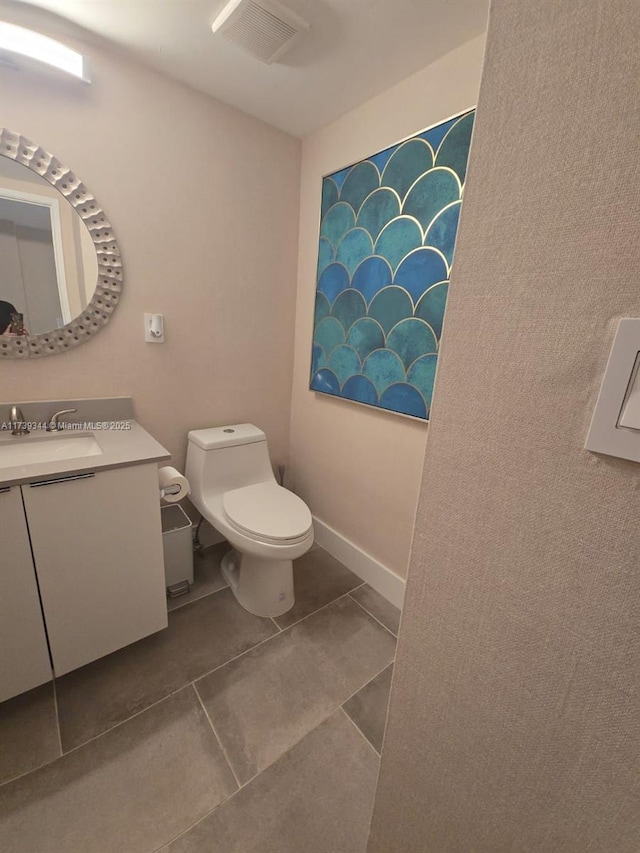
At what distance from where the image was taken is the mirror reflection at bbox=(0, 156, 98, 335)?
4.00 ft

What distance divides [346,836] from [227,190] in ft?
7.81

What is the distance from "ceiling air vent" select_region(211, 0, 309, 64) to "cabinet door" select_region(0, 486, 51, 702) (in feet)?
5.11

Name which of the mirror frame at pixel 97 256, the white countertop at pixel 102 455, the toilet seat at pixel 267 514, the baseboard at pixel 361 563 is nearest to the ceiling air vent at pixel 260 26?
the mirror frame at pixel 97 256

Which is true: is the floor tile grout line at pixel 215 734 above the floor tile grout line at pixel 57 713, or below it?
above

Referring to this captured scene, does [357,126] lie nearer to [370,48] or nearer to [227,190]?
[370,48]

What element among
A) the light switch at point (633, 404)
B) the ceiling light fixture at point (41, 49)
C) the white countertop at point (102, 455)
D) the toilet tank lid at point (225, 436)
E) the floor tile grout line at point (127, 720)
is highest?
the ceiling light fixture at point (41, 49)

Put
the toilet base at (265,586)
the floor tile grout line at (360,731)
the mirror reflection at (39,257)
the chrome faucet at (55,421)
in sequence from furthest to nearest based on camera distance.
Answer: the toilet base at (265,586) < the chrome faucet at (55,421) < the mirror reflection at (39,257) < the floor tile grout line at (360,731)

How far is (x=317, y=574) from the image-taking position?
6.18ft

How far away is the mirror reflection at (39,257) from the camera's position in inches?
48.0

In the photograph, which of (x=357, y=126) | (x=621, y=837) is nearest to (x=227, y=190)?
(x=357, y=126)

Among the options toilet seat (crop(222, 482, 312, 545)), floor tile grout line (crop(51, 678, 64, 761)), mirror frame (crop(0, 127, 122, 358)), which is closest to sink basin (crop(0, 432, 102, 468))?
mirror frame (crop(0, 127, 122, 358))

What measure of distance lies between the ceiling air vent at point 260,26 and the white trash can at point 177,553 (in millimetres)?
1813

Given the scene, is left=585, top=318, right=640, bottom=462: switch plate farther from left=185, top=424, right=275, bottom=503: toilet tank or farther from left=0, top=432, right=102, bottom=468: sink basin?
left=185, top=424, right=275, bottom=503: toilet tank

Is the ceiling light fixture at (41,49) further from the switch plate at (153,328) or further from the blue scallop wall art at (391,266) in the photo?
the blue scallop wall art at (391,266)
